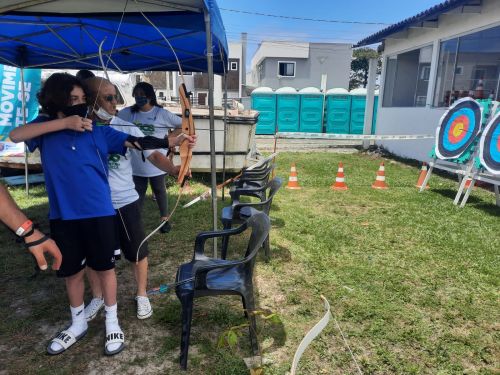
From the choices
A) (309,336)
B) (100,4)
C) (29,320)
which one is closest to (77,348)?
(29,320)

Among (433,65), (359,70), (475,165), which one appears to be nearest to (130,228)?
(475,165)

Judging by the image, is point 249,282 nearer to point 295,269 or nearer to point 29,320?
point 295,269

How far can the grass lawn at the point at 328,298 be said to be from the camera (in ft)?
7.25

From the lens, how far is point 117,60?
486cm

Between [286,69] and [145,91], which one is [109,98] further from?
[286,69]

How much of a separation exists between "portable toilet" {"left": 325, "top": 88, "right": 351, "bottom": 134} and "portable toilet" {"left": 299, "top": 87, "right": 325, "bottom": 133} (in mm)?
411

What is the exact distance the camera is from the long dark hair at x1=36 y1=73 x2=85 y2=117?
1962 mm

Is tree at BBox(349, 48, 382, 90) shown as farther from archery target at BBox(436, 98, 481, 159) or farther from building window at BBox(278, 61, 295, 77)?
archery target at BBox(436, 98, 481, 159)

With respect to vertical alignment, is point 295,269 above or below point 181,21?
below

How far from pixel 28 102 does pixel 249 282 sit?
5.81 meters

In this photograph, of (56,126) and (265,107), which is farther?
(265,107)

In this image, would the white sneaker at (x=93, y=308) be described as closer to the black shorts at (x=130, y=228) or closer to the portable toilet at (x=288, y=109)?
the black shorts at (x=130, y=228)

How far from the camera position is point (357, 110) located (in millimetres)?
16625

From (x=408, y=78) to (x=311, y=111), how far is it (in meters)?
6.07
